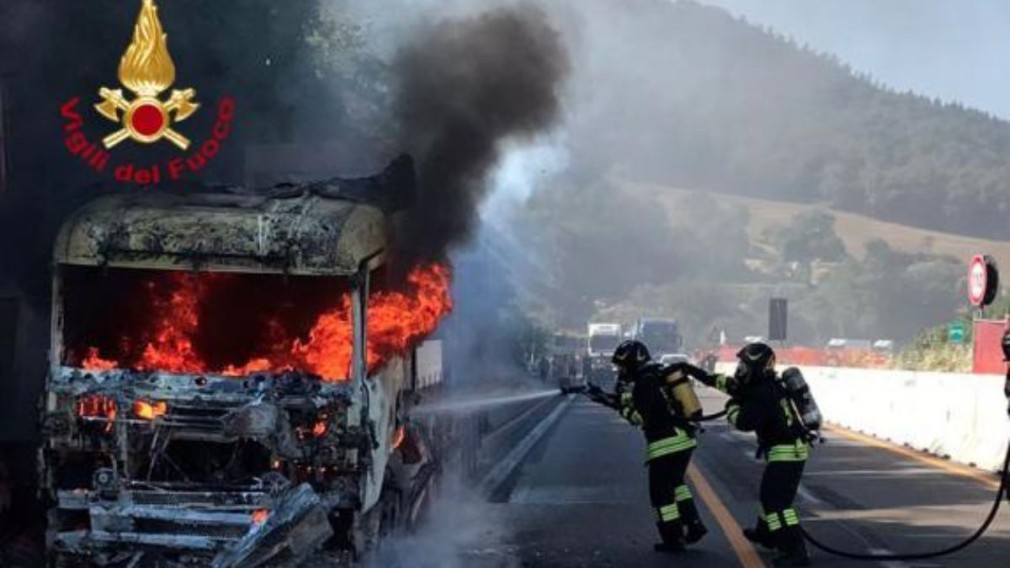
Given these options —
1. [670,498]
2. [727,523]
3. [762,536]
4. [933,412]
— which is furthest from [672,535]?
[933,412]

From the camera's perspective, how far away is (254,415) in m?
8.10

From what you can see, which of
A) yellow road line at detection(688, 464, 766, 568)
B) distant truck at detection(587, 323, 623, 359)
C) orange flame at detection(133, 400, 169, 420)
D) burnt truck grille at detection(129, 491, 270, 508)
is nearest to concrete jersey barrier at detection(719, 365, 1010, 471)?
yellow road line at detection(688, 464, 766, 568)

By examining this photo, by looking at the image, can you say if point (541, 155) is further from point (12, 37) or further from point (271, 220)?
point (271, 220)

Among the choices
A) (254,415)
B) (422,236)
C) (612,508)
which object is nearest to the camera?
(254,415)

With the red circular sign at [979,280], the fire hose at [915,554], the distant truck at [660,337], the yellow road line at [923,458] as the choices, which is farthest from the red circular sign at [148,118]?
the distant truck at [660,337]

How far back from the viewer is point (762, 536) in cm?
1052

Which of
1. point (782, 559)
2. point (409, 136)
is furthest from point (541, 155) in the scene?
point (782, 559)

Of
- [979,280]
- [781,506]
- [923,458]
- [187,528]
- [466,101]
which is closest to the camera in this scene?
[187,528]

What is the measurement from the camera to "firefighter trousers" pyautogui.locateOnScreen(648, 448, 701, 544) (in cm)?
1053

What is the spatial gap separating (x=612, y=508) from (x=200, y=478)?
5.64 metres

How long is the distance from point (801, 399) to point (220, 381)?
4321mm

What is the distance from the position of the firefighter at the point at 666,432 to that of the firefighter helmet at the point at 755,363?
55cm

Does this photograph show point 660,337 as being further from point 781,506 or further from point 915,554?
point 781,506

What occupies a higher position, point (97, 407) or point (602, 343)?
point (602, 343)
